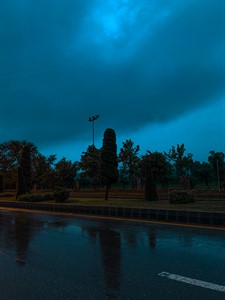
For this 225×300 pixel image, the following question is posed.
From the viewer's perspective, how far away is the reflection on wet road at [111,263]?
4.21 metres

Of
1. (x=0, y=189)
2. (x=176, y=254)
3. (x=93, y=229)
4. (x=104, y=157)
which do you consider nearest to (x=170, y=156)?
(x=0, y=189)

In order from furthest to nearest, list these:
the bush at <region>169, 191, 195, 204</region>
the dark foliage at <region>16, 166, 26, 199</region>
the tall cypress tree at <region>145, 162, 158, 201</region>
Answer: the dark foliage at <region>16, 166, 26, 199</region> < the tall cypress tree at <region>145, 162, 158, 201</region> < the bush at <region>169, 191, 195, 204</region>

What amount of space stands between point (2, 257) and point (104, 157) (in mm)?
14057

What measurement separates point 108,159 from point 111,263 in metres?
14.7

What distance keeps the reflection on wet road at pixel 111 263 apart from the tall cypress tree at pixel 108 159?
11006 millimetres

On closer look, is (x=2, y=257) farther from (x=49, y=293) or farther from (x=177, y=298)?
(x=177, y=298)

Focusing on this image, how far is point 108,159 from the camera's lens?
797 inches

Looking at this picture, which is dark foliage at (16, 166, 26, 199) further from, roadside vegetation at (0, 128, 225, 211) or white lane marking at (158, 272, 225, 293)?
white lane marking at (158, 272, 225, 293)

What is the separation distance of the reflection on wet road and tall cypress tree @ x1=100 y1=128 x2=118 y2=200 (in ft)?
36.1

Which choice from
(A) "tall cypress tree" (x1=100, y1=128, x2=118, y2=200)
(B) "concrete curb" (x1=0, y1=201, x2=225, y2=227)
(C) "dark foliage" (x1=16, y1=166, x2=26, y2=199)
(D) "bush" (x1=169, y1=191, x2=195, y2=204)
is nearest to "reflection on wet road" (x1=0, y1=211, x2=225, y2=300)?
(B) "concrete curb" (x1=0, y1=201, x2=225, y2=227)

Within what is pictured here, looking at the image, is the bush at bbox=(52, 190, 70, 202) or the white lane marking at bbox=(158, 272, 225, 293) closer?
the white lane marking at bbox=(158, 272, 225, 293)

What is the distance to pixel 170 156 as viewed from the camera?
44.9 metres

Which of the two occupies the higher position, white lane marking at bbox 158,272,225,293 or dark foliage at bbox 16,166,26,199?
dark foliage at bbox 16,166,26,199

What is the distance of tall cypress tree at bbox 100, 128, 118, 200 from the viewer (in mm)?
20188
